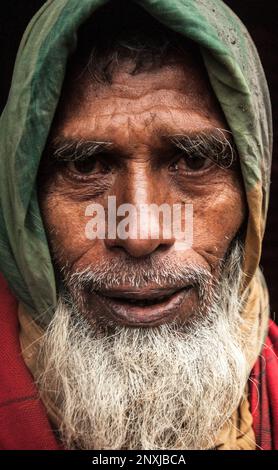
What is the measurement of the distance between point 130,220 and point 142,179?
0.35ft

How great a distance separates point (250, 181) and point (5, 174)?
0.58 m

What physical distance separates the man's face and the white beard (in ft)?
0.19

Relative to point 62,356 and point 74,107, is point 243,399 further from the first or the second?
point 74,107

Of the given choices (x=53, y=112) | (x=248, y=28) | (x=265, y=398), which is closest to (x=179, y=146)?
(x=53, y=112)

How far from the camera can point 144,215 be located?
126cm

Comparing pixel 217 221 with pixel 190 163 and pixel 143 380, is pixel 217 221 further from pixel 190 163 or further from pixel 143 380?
pixel 143 380

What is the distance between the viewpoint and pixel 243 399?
60.1 inches

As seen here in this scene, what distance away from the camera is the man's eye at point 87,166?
137 centimetres

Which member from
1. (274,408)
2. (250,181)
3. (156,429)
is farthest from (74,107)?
(274,408)

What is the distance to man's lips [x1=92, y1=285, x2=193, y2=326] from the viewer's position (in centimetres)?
132

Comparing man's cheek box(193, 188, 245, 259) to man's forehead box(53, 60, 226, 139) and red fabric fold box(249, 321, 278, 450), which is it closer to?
man's forehead box(53, 60, 226, 139)

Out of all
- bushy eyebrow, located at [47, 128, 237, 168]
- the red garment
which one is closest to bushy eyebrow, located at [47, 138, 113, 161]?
bushy eyebrow, located at [47, 128, 237, 168]

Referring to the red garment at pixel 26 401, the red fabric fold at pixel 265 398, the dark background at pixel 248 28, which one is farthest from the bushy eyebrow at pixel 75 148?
the dark background at pixel 248 28

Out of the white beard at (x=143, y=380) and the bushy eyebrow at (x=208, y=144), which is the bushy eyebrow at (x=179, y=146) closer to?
the bushy eyebrow at (x=208, y=144)
